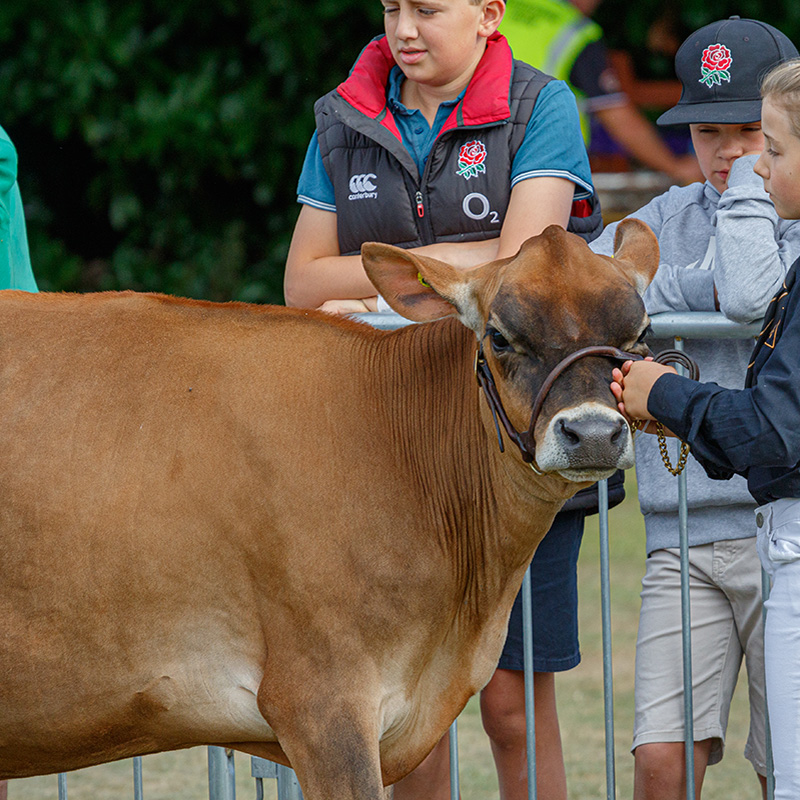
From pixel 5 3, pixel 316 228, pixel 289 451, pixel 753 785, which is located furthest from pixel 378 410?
pixel 5 3

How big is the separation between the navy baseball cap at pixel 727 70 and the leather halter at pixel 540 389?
3.07ft

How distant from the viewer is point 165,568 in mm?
3053

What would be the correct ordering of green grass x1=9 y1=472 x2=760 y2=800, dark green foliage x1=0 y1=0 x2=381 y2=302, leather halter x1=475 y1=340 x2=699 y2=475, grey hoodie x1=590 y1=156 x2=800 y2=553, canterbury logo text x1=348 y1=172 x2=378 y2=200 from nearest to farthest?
leather halter x1=475 y1=340 x2=699 y2=475 < grey hoodie x1=590 y1=156 x2=800 y2=553 < canterbury logo text x1=348 y1=172 x2=378 y2=200 < green grass x1=9 y1=472 x2=760 y2=800 < dark green foliage x1=0 y1=0 x2=381 y2=302

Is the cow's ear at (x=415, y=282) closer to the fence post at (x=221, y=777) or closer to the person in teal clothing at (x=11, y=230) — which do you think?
the person in teal clothing at (x=11, y=230)

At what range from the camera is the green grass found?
5027 millimetres

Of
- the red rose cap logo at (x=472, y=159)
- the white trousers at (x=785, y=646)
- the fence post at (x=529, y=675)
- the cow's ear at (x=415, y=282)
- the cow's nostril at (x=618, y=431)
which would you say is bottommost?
the fence post at (x=529, y=675)

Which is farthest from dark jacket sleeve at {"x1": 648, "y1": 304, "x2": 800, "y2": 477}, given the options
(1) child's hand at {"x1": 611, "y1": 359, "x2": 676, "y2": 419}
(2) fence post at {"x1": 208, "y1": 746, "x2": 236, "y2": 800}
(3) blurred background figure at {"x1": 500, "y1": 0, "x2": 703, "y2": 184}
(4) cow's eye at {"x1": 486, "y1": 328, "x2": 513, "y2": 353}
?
(3) blurred background figure at {"x1": 500, "y1": 0, "x2": 703, "y2": 184}

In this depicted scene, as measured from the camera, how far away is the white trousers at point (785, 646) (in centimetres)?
294

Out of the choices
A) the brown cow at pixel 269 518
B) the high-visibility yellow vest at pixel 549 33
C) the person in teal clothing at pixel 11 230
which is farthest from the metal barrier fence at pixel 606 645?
the high-visibility yellow vest at pixel 549 33

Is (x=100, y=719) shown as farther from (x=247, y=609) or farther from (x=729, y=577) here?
(x=729, y=577)

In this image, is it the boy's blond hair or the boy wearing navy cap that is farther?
the boy wearing navy cap

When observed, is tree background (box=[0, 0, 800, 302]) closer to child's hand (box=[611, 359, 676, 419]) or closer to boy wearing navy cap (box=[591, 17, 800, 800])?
boy wearing navy cap (box=[591, 17, 800, 800])

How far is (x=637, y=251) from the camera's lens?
3.39 m

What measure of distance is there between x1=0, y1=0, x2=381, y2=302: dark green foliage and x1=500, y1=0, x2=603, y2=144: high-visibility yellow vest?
66.3 inches
